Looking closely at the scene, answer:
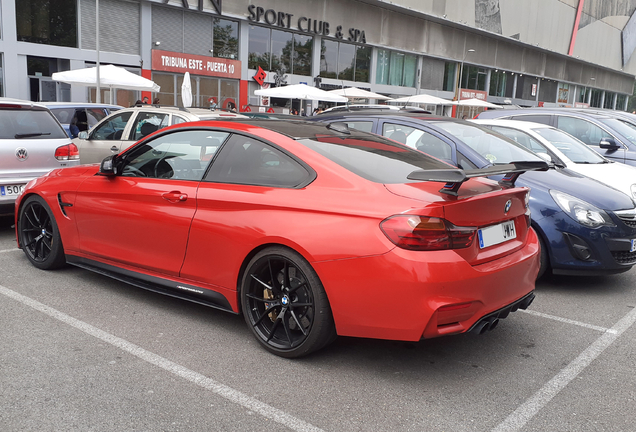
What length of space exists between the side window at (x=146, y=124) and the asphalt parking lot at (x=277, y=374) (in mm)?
4854

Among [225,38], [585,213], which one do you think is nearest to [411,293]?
[585,213]

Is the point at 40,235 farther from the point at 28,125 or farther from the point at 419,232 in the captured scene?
the point at 419,232

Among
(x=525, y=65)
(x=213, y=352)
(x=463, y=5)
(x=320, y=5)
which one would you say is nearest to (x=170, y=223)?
(x=213, y=352)

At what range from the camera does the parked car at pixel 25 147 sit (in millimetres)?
6582

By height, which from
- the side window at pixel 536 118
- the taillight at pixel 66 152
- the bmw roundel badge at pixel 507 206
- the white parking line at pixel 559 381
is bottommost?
the white parking line at pixel 559 381

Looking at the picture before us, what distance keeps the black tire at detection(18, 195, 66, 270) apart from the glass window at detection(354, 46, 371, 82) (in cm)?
3314

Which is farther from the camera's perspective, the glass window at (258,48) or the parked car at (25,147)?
the glass window at (258,48)

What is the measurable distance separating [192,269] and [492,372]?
2113mm

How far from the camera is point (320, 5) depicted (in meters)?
33.6

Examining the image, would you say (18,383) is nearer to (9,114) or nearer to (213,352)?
(213,352)

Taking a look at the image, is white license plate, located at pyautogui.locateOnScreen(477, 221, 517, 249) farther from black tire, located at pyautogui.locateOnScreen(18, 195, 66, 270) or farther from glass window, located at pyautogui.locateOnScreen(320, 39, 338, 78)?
glass window, located at pyautogui.locateOnScreen(320, 39, 338, 78)

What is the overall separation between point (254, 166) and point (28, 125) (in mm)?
4416

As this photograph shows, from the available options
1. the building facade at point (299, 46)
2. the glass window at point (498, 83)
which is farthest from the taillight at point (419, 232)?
the glass window at point (498, 83)

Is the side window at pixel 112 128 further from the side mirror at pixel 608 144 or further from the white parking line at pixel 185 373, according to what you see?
the side mirror at pixel 608 144
